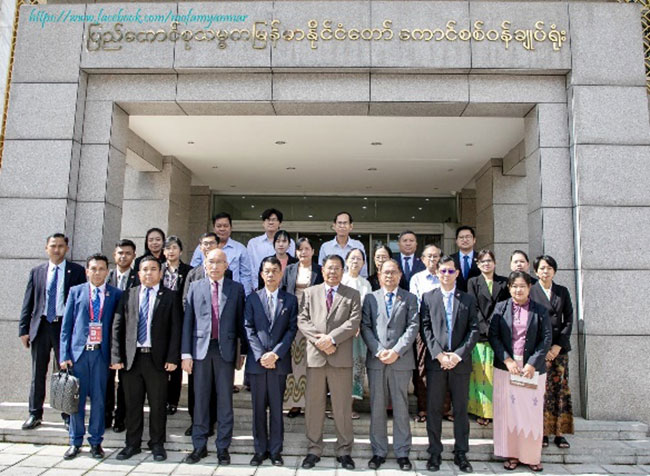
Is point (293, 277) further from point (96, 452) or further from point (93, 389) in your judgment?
point (96, 452)

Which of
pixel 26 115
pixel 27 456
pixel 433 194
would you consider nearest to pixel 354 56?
pixel 26 115

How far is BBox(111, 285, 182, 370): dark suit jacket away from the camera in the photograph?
15.6ft

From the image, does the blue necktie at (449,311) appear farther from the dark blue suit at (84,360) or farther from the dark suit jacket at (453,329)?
the dark blue suit at (84,360)

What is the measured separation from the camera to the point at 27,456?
486 centimetres

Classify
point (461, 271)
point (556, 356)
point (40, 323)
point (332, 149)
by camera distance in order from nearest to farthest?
point (556, 356) → point (40, 323) → point (461, 271) → point (332, 149)

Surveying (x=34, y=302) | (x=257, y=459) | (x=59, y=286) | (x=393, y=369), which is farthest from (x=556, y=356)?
(x=34, y=302)

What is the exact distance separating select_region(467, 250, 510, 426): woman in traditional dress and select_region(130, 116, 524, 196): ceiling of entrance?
10.7ft

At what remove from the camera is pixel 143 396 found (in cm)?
486

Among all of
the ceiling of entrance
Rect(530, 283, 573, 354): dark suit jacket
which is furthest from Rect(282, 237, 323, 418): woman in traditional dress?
the ceiling of entrance

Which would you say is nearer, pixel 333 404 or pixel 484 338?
pixel 333 404

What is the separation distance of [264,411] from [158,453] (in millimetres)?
1118

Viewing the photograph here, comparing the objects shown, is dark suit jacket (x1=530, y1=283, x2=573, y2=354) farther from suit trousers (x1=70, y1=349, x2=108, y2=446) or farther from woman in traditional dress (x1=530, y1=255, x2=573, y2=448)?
suit trousers (x1=70, y1=349, x2=108, y2=446)

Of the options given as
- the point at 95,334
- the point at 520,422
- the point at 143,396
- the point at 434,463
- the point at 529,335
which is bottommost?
the point at 434,463

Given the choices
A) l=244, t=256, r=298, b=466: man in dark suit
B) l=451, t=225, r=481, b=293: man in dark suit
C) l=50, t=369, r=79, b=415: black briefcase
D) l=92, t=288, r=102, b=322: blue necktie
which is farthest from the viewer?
l=451, t=225, r=481, b=293: man in dark suit
